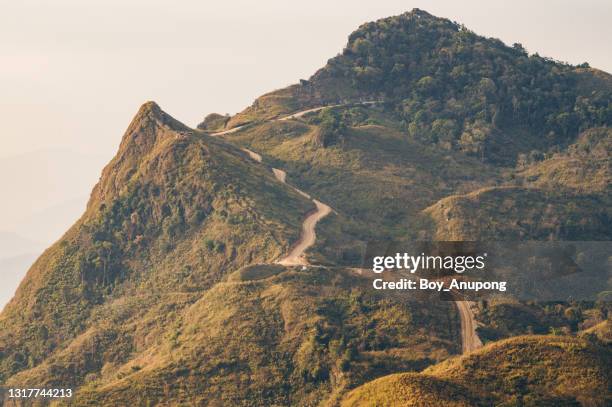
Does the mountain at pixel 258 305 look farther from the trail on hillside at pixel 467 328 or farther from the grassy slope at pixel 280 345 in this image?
the trail on hillside at pixel 467 328

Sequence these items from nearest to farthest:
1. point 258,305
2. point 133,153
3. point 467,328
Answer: point 467,328, point 258,305, point 133,153

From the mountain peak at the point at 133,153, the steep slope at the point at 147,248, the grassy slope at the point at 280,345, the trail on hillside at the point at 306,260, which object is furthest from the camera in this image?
the mountain peak at the point at 133,153

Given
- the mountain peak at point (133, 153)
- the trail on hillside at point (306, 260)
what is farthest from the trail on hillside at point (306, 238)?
the mountain peak at point (133, 153)

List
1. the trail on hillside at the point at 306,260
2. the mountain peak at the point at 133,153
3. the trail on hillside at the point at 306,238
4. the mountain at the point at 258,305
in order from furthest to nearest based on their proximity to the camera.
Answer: the mountain peak at the point at 133,153
the trail on hillside at the point at 306,238
the trail on hillside at the point at 306,260
the mountain at the point at 258,305

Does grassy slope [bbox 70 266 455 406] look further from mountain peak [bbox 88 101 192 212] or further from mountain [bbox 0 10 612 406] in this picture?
mountain peak [bbox 88 101 192 212]

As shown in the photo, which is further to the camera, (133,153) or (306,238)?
(133,153)

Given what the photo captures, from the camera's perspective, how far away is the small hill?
11694cm

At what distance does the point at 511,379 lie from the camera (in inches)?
4761

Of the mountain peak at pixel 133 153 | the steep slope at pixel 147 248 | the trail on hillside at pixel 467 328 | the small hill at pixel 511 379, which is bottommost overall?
the small hill at pixel 511 379

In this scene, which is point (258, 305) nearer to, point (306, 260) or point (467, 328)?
point (306, 260)

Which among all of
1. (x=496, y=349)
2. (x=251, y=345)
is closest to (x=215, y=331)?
(x=251, y=345)

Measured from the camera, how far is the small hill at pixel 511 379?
117 meters

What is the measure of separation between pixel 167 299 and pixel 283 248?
1887cm

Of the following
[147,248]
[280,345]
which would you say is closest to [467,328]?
[280,345]
